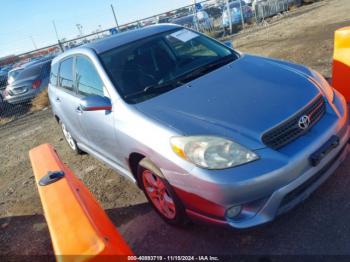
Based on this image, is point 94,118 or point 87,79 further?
point 87,79

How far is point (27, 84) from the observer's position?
1295 cm

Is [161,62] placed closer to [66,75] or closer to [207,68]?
[207,68]

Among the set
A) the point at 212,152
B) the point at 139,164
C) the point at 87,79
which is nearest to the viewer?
the point at 212,152

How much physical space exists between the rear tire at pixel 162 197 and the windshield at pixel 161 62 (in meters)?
0.75

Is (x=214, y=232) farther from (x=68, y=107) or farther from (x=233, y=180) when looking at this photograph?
(x=68, y=107)

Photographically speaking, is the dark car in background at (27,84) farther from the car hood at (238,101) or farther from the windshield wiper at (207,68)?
the car hood at (238,101)

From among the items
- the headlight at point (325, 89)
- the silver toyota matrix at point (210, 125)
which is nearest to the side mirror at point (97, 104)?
the silver toyota matrix at point (210, 125)

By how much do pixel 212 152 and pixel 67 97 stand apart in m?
2.94

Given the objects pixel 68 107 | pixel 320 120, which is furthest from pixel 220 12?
pixel 320 120

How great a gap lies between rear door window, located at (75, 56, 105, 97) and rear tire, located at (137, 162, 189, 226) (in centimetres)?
105

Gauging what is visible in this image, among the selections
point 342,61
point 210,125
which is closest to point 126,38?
point 210,125

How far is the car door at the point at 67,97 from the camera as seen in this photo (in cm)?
457

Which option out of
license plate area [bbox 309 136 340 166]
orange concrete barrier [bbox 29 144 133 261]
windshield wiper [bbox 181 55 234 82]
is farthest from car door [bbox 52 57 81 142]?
license plate area [bbox 309 136 340 166]

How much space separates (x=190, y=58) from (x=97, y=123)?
1.30 m
